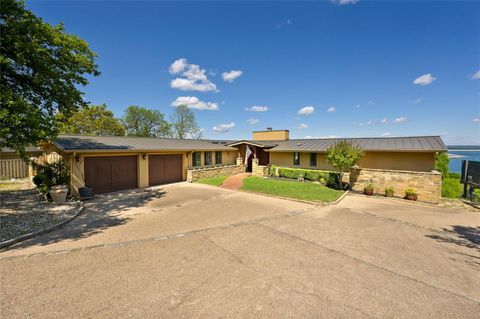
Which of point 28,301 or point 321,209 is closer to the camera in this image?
point 28,301

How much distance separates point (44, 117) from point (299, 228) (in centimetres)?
1139

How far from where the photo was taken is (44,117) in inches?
354

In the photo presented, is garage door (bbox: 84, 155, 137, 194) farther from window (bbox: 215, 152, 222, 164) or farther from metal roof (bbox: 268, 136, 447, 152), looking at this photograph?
metal roof (bbox: 268, 136, 447, 152)

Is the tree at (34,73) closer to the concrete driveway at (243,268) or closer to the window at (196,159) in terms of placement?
the concrete driveway at (243,268)

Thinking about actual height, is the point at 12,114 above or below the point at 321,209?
above

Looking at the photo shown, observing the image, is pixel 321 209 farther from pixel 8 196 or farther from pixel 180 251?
pixel 8 196

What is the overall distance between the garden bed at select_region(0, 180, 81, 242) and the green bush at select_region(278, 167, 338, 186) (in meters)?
15.7

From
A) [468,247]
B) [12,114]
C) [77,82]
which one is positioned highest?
[77,82]

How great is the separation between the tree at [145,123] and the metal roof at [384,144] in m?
35.8

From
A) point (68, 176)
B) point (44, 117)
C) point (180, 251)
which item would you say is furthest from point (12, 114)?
point (180, 251)

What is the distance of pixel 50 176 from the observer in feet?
38.8

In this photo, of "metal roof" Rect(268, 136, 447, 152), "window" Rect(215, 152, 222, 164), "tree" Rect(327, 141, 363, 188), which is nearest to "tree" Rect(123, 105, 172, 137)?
"window" Rect(215, 152, 222, 164)

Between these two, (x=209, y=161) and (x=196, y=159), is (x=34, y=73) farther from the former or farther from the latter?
(x=209, y=161)

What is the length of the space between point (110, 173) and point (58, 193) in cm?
360
